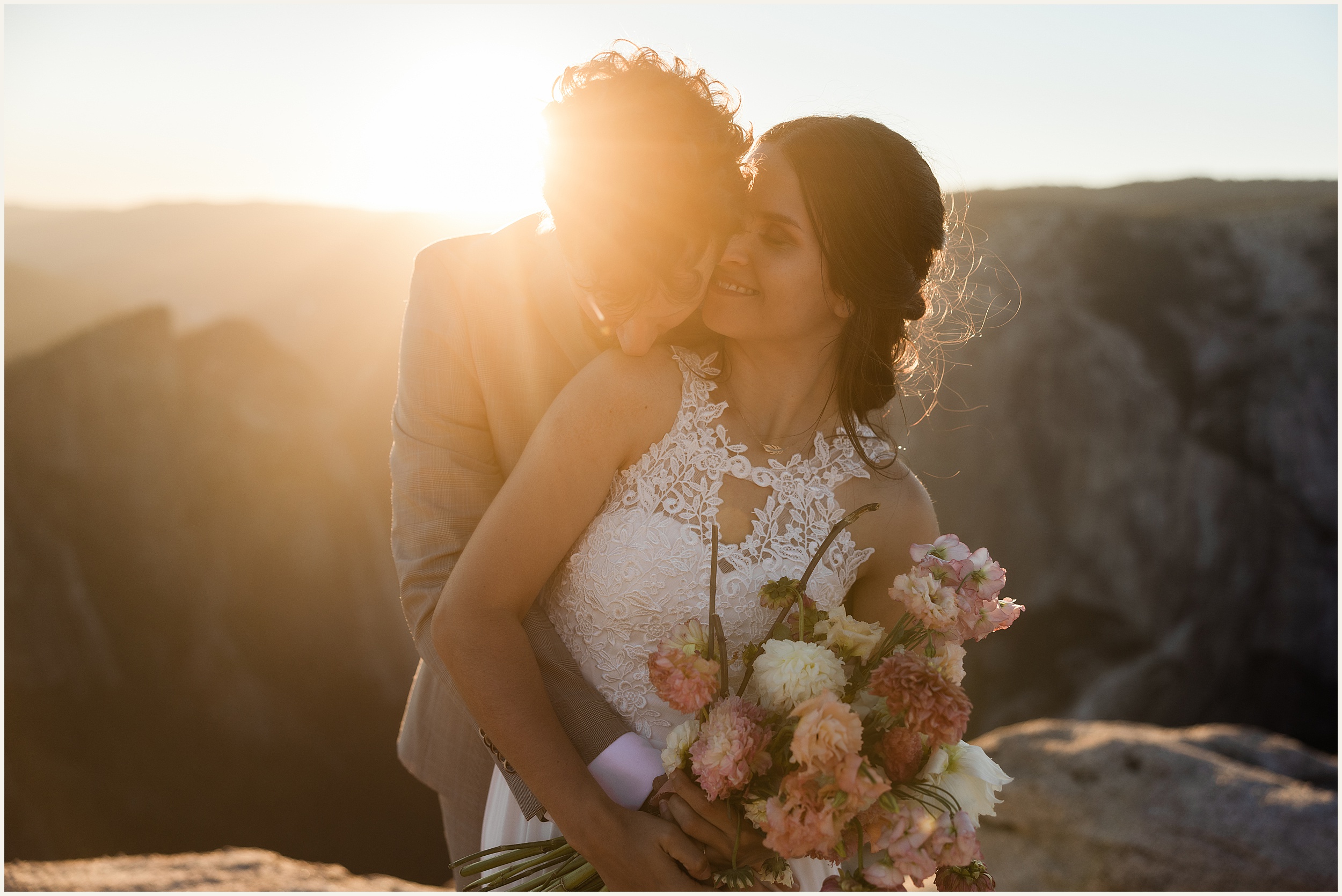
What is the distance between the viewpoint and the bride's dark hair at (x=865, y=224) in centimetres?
209

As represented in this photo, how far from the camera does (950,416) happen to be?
1226 cm

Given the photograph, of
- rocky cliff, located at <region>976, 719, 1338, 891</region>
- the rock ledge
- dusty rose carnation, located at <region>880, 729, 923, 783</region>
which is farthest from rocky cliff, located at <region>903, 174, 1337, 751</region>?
dusty rose carnation, located at <region>880, 729, 923, 783</region>

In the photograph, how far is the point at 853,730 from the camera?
1.41 meters

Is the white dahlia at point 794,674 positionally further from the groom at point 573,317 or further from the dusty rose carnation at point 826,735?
the groom at point 573,317

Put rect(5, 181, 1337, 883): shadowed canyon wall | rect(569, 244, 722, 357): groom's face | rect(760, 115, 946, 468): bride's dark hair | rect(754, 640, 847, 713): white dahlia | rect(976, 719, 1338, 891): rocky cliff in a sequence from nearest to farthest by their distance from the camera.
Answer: rect(754, 640, 847, 713): white dahlia
rect(569, 244, 722, 357): groom's face
rect(760, 115, 946, 468): bride's dark hair
rect(976, 719, 1338, 891): rocky cliff
rect(5, 181, 1337, 883): shadowed canyon wall

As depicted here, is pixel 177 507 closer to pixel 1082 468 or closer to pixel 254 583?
pixel 254 583

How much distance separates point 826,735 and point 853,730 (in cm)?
5

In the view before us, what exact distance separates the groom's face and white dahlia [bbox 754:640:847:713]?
0.80 metres

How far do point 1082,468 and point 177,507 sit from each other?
39.4 feet

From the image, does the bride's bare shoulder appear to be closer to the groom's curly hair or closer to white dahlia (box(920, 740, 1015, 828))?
the groom's curly hair

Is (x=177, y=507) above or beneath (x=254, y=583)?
above

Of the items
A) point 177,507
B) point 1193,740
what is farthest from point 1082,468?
point 177,507

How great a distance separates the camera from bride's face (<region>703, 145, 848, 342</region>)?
6.81ft

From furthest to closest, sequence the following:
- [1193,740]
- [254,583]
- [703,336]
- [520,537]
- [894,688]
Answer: [254,583], [1193,740], [703,336], [520,537], [894,688]
